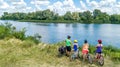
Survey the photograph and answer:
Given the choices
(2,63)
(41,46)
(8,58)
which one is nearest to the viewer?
(2,63)

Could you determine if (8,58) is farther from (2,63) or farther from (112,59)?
(112,59)

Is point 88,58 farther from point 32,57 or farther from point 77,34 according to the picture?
point 77,34

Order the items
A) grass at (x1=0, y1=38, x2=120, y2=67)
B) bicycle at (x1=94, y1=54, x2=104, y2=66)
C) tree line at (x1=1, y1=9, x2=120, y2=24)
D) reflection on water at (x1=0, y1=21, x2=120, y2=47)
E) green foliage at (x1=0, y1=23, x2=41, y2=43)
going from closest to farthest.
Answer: grass at (x1=0, y1=38, x2=120, y2=67), bicycle at (x1=94, y1=54, x2=104, y2=66), green foliage at (x1=0, y1=23, x2=41, y2=43), reflection on water at (x1=0, y1=21, x2=120, y2=47), tree line at (x1=1, y1=9, x2=120, y2=24)

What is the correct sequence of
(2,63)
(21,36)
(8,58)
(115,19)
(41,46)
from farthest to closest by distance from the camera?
(115,19) → (21,36) → (41,46) → (8,58) → (2,63)

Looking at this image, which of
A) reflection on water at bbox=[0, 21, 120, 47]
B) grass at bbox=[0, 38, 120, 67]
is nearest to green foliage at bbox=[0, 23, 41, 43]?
grass at bbox=[0, 38, 120, 67]

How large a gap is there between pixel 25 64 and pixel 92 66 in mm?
3760

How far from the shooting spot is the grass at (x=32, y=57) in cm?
1310

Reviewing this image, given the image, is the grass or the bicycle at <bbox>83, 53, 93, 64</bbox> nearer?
the grass

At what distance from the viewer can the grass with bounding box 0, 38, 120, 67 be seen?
13.1 metres

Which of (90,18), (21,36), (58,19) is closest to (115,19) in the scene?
(90,18)

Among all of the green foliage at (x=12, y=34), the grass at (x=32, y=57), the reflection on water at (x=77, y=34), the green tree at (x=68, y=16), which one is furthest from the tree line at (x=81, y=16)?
the grass at (x=32, y=57)

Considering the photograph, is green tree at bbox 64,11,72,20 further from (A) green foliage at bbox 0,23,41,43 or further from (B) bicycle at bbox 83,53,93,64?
(B) bicycle at bbox 83,53,93,64

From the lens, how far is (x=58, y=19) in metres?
130

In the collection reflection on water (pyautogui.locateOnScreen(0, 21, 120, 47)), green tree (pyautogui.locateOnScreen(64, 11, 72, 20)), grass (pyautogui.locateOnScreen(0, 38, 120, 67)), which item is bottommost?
reflection on water (pyautogui.locateOnScreen(0, 21, 120, 47))
